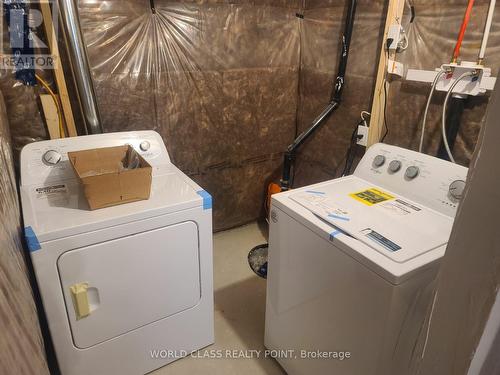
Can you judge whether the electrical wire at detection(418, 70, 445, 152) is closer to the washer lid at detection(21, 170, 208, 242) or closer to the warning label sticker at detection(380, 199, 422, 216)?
the warning label sticker at detection(380, 199, 422, 216)

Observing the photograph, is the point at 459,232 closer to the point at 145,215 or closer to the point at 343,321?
the point at 343,321

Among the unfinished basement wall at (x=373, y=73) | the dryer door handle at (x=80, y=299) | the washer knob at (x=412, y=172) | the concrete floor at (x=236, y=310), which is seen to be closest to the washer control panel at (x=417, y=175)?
the washer knob at (x=412, y=172)

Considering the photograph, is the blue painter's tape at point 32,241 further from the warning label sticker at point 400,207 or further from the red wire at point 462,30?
the red wire at point 462,30

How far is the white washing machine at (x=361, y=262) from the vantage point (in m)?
0.97

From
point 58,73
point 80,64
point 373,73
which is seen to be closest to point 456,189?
point 373,73

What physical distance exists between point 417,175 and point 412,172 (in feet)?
0.08

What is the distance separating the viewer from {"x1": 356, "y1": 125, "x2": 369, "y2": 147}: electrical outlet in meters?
1.96

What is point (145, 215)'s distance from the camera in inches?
50.0

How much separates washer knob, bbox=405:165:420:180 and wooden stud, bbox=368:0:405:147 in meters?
0.55

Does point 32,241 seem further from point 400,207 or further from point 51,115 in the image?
point 400,207

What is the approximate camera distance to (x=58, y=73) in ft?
5.41

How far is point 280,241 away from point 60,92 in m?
1.37

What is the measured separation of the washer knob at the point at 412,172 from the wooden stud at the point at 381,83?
546 mm

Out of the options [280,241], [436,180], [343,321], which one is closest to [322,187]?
[280,241]
